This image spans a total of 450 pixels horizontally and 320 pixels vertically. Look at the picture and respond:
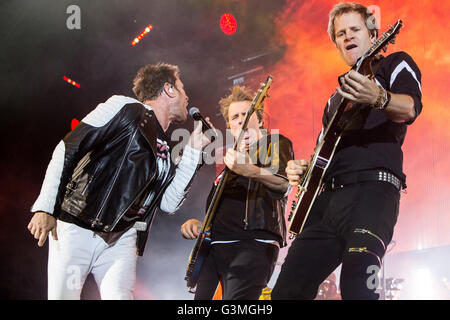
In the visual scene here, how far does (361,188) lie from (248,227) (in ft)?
3.24

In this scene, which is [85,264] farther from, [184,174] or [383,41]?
[383,41]

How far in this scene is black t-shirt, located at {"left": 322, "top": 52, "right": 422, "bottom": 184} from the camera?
207 cm

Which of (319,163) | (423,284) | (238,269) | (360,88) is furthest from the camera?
(423,284)

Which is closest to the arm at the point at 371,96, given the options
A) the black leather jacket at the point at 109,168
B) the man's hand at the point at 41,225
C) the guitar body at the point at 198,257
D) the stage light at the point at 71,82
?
the black leather jacket at the point at 109,168

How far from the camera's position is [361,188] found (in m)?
2.08

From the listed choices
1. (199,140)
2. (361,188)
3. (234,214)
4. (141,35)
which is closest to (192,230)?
(234,214)

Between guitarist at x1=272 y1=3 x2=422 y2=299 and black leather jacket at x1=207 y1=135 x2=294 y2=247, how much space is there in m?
0.53

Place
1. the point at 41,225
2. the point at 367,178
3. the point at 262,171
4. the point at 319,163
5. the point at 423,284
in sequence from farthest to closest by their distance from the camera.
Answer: the point at 423,284
the point at 262,171
the point at 319,163
the point at 41,225
the point at 367,178

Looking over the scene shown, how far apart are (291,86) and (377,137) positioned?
16.2 feet

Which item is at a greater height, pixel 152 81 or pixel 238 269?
pixel 152 81

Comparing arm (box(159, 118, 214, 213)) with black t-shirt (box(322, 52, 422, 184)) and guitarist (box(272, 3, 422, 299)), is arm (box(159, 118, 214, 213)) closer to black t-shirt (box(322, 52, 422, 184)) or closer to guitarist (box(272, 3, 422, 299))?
guitarist (box(272, 3, 422, 299))

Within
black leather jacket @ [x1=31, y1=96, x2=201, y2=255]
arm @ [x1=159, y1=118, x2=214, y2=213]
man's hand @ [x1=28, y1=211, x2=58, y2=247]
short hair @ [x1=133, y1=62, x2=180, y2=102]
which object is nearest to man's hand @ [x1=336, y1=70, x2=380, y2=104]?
black leather jacket @ [x1=31, y1=96, x2=201, y2=255]

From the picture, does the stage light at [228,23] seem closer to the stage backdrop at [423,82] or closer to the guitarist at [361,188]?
the stage backdrop at [423,82]

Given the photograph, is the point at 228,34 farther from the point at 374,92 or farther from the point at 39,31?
the point at 374,92
